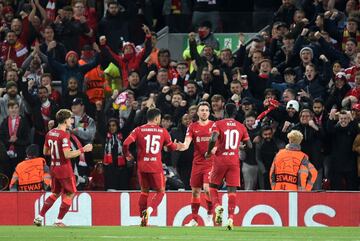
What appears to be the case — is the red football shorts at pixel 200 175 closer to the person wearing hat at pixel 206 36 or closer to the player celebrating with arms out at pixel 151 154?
the player celebrating with arms out at pixel 151 154

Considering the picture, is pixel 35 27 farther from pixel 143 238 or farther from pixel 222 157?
pixel 143 238

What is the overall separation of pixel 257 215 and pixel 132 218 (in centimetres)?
225

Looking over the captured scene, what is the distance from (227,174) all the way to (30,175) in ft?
15.1

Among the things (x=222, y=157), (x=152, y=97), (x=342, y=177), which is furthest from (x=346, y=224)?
(x=152, y=97)

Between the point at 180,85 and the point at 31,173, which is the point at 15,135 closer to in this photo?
the point at 31,173

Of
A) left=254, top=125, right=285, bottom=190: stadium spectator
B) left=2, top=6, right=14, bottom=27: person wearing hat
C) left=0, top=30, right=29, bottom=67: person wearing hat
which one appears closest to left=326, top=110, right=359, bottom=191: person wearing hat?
left=254, top=125, right=285, bottom=190: stadium spectator

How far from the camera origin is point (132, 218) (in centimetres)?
2208

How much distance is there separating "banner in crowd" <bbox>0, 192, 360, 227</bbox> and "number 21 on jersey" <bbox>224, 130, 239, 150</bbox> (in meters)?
1.88

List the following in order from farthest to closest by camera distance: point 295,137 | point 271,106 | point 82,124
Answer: point 82,124 → point 271,106 → point 295,137

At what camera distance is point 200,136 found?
21.1m

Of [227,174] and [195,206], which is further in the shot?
[195,206]

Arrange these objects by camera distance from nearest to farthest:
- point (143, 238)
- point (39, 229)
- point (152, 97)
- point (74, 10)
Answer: point (143, 238) → point (39, 229) → point (152, 97) → point (74, 10)

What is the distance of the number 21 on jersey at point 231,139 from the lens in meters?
19.9

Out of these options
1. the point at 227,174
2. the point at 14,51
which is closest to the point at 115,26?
the point at 14,51
